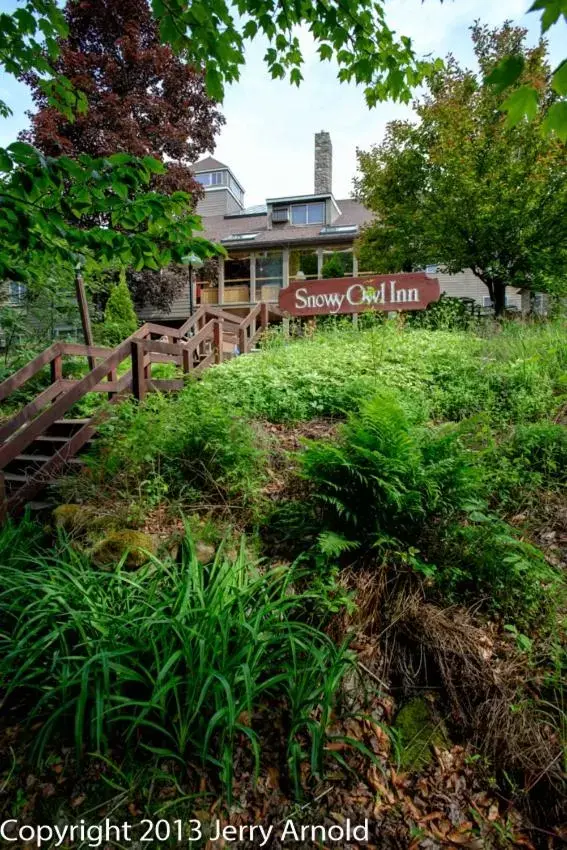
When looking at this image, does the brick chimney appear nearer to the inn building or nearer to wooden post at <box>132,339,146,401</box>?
the inn building

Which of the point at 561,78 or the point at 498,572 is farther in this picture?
the point at 498,572

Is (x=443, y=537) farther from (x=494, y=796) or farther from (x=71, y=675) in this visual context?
(x=71, y=675)

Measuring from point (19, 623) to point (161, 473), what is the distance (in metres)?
1.58

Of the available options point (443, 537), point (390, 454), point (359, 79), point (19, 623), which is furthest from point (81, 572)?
point (359, 79)

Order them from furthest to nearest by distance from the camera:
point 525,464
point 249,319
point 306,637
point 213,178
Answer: point 213,178, point 249,319, point 525,464, point 306,637

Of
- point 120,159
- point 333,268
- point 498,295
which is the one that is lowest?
point 120,159

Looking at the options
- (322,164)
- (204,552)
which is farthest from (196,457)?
(322,164)

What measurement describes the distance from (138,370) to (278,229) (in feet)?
65.6

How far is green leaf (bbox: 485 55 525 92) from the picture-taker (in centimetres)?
138

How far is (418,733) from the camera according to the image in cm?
209

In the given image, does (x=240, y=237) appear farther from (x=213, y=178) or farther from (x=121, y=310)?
(x=121, y=310)

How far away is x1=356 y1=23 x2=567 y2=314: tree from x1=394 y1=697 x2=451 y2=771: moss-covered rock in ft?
35.8

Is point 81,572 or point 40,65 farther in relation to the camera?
point 40,65

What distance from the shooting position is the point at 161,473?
3.77 m
